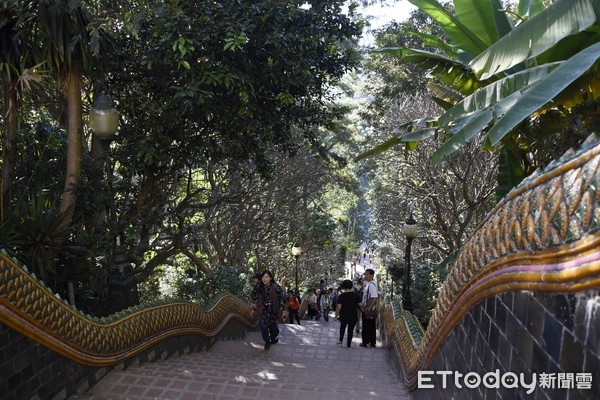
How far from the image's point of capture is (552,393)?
8.85 feet

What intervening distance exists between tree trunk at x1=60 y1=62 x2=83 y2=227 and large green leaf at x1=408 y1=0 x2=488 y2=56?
17.9 ft

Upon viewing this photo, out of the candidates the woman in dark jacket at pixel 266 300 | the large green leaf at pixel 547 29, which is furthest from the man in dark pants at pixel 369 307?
the large green leaf at pixel 547 29

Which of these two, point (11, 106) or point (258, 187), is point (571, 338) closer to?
point (11, 106)

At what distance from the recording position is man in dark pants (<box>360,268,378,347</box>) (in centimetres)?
1019

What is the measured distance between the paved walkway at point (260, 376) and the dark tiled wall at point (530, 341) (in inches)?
81.4

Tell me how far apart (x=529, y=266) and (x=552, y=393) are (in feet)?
2.24

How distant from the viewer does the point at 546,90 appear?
4027 millimetres

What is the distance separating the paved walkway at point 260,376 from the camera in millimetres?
5719

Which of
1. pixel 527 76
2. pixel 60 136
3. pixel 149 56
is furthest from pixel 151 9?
pixel 527 76

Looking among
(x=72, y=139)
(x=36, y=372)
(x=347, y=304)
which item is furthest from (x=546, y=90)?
(x=72, y=139)

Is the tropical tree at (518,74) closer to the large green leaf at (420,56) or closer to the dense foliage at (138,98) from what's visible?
the large green leaf at (420,56)

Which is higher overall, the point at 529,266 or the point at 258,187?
the point at 258,187

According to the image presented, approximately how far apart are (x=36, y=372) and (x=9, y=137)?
186 inches

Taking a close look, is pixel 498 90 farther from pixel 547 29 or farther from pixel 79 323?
pixel 79 323
